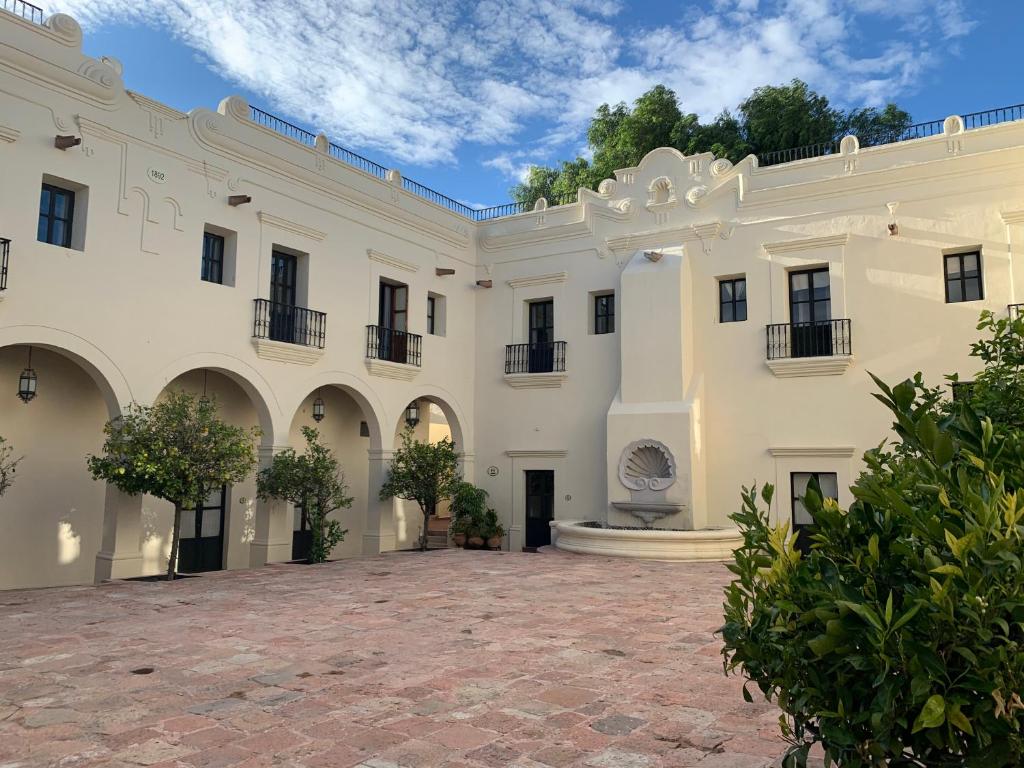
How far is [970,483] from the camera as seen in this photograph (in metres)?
2.01

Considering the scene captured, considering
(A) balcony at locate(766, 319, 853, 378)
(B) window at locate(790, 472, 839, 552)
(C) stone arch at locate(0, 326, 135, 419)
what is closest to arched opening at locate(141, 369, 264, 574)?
(C) stone arch at locate(0, 326, 135, 419)

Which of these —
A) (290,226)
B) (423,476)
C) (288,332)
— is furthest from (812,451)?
(290,226)

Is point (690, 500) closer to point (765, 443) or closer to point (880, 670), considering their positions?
point (765, 443)

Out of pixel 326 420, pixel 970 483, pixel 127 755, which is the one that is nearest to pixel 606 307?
pixel 326 420

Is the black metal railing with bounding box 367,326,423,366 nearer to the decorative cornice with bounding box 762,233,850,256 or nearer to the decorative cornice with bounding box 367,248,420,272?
the decorative cornice with bounding box 367,248,420,272

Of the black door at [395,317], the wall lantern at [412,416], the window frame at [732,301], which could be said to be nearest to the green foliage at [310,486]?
the black door at [395,317]

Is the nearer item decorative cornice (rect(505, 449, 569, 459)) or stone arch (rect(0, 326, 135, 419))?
stone arch (rect(0, 326, 135, 419))

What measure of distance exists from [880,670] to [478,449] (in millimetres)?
16320

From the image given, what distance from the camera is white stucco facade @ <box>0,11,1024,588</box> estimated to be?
1121cm

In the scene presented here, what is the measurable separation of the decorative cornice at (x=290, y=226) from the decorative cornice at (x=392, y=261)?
1.27 metres

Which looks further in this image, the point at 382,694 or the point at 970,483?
the point at 382,694

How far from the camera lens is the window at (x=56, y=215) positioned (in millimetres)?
10898

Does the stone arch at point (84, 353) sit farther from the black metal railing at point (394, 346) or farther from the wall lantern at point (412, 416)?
the wall lantern at point (412, 416)

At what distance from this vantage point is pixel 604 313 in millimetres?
17359
